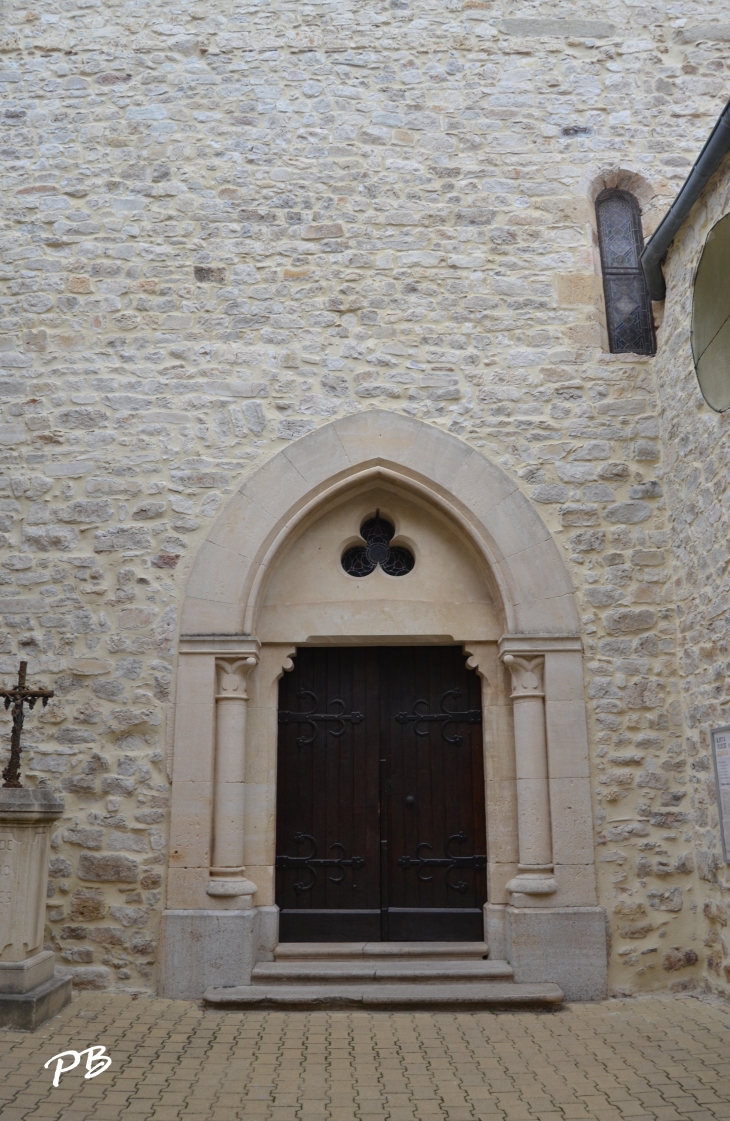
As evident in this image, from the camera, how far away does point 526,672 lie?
5.26m

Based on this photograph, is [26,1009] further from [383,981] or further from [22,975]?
[383,981]

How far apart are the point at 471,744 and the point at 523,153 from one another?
4.02m

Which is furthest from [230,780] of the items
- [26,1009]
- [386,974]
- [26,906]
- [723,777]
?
[723,777]

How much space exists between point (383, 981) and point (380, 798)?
1058 mm

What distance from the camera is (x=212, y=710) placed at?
516 cm

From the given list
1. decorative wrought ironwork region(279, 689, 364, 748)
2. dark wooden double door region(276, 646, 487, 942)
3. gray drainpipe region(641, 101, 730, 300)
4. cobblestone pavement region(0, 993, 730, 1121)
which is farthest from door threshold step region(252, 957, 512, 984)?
gray drainpipe region(641, 101, 730, 300)

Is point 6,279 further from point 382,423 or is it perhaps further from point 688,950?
point 688,950

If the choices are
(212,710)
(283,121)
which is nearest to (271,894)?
(212,710)

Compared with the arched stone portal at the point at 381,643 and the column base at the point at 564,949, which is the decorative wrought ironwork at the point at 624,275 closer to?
the arched stone portal at the point at 381,643

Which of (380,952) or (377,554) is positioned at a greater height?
(377,554)

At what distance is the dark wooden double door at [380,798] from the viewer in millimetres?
5344

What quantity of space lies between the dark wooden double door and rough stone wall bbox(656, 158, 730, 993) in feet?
4.21

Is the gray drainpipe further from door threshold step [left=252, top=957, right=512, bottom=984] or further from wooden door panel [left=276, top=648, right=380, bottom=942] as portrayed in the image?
door threshold step [left=252, top=957, right=512, bottom=984]

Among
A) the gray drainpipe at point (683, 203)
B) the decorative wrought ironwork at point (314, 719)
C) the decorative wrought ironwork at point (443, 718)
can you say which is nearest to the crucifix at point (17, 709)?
the decorative wrought ironwork at point (314, 719)
